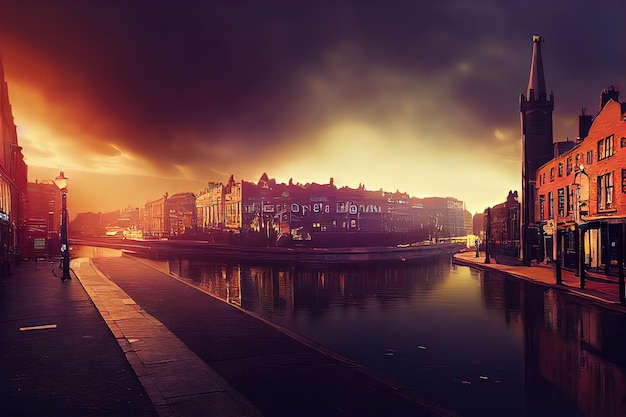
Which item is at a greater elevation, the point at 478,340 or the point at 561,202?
the point at 561,202

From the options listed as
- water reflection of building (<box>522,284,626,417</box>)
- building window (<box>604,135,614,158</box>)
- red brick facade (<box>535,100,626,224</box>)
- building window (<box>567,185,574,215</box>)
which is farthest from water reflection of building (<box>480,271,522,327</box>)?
building window (<box>604,135,614,158</box>)

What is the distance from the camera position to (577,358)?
12.1m

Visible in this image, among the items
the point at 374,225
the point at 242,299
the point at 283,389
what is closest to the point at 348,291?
the point at 242,299

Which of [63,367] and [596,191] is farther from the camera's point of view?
[596,191]

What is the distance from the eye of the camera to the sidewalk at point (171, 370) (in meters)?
7.35

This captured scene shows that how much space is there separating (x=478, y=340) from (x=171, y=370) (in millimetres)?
9846

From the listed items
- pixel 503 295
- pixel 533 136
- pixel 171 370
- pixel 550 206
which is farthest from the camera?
pixel 533 136

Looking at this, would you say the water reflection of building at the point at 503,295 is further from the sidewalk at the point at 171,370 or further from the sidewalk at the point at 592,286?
the sidewalk at the point at 171,370

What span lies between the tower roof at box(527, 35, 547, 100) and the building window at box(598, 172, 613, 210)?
16.7m

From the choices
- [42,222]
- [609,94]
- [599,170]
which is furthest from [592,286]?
[42,222]

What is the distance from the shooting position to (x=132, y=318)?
14.4 meters

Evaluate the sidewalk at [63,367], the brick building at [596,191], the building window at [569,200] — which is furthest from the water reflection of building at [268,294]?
the building window at [569,200]

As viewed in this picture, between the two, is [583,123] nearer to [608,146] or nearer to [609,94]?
[609,94]

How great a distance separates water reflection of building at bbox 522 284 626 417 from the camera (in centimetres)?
924
